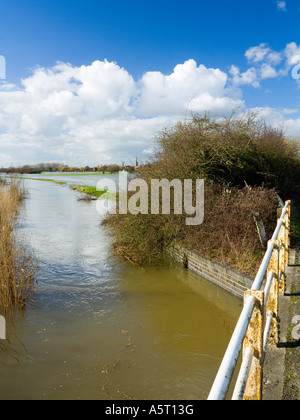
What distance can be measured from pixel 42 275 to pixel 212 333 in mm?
5026

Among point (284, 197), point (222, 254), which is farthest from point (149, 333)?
point (284, 197)

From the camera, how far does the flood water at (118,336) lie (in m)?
Result: 4.12

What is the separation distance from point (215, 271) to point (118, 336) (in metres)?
3.17

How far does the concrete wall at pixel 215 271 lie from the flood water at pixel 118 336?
0.74ft

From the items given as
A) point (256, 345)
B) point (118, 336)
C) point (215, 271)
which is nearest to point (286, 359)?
point (256, 345)

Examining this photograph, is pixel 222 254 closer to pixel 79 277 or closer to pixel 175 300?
pixel 175 300

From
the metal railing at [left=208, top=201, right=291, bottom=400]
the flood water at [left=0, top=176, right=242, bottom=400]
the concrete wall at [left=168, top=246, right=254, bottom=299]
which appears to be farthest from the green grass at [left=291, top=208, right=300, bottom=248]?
the metal railing at [left=208, top=201, right=291, bottom=400]

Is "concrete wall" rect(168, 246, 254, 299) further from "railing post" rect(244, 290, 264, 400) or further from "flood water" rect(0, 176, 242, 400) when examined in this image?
"railing post" rect(244, 290, 264, 400)

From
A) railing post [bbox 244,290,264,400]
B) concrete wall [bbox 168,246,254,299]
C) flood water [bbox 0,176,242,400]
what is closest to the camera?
railing post [bbox 244,290,264,400]

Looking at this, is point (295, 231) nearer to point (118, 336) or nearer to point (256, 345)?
point (118, 336)

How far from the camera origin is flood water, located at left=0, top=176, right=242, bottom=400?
4.12 metres

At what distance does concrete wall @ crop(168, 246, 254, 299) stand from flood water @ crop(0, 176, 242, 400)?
0.74ft

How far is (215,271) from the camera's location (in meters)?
7.52

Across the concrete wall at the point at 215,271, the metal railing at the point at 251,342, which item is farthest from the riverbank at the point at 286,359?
the concrete wall at the point at 215,271
